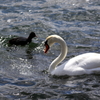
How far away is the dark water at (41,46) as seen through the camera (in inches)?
331

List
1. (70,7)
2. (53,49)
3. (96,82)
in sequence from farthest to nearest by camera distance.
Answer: (70,7) → (53,49) → (96,82)

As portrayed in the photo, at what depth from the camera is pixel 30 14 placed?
1680cm

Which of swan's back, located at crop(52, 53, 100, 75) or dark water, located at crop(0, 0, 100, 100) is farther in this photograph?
swan's back, located at crop(52, 53, 100, 75)

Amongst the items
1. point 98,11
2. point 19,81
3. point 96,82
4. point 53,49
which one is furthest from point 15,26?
point 96,82

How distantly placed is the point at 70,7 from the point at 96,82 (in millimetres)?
9231

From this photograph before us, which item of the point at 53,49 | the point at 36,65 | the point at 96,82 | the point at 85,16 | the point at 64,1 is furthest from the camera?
the point at 64,1

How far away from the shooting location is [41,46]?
1270 cm

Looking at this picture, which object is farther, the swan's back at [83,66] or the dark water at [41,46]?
the swan's back at [83,66]

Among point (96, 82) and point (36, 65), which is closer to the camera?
point (96, 82)

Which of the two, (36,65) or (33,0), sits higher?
(33,0)

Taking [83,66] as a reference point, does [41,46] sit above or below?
above

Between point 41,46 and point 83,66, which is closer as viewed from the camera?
point 83,66

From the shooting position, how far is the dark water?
8.41 metres

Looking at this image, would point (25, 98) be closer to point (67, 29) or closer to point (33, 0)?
point (67, 29)
